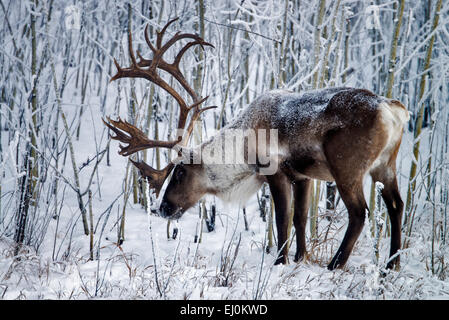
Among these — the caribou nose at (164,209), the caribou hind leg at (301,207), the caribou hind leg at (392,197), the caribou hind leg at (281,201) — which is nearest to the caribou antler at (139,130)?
the caribou nose at (164,209)

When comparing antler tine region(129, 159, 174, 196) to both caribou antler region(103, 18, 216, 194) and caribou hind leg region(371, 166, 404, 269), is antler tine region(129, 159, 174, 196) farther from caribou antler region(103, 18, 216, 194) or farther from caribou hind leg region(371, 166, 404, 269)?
caribou hind leg region(371, 166, 404, 269)

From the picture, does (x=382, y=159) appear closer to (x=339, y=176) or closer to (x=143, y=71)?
(x=339, y=176)

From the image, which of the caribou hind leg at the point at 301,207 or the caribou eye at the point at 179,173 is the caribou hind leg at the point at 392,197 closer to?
the caribou hind leg at the point at 301,207

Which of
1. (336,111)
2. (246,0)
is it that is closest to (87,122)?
(246,0)

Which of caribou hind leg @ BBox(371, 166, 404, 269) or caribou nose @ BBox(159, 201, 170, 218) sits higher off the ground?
caribou hind leg @ BBox(371, 166, 404, 269)

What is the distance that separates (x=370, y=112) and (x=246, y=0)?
6.17 feet

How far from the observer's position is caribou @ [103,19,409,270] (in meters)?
3.10

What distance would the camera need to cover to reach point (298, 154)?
3.42m

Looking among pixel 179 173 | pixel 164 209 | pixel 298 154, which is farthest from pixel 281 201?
pixel 164 209

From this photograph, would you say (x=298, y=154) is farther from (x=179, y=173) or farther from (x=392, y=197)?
(x=179, y=173)

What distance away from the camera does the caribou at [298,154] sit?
122 inches

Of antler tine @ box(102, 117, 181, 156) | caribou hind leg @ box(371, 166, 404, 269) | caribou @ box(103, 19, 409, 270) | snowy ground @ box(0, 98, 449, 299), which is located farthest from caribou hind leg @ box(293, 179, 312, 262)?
antler tine @ box(102, 117, 181, 156)
